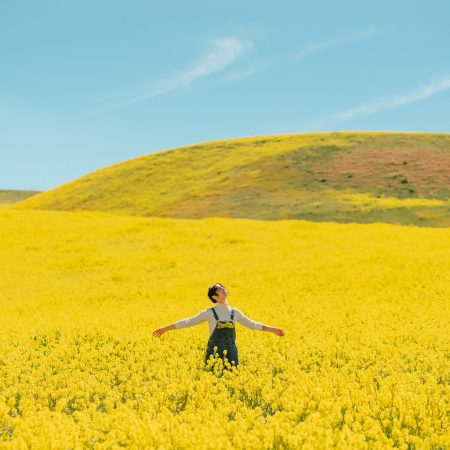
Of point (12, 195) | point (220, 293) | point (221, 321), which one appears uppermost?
point (12, 195)

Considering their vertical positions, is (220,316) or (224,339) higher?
(220,316)

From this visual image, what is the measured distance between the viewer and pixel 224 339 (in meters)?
10.4

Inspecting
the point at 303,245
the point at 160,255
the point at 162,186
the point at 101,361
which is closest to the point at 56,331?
the point at 101,361

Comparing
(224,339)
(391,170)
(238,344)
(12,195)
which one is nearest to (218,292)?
(224,339)

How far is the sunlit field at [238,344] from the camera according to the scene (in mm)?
7414

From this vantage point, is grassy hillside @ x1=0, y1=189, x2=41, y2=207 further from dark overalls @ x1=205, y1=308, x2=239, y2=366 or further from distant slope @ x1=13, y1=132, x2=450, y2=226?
dark overalls @ x1=205, y1=308, x2=239, y2=366

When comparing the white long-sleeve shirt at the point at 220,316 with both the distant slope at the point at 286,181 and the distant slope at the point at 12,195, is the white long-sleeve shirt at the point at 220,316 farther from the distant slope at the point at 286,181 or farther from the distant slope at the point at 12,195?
the distant slope at the point at 12,195

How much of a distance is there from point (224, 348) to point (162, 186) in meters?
66.4

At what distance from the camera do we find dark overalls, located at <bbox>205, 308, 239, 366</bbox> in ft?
33.4

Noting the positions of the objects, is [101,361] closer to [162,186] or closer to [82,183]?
[162,186]

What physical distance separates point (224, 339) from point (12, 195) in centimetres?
17204

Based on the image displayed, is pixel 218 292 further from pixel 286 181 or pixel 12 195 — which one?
pixel 12 195

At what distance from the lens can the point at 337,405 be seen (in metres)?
8.23

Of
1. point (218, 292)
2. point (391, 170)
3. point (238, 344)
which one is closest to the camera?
point (218, 292)
